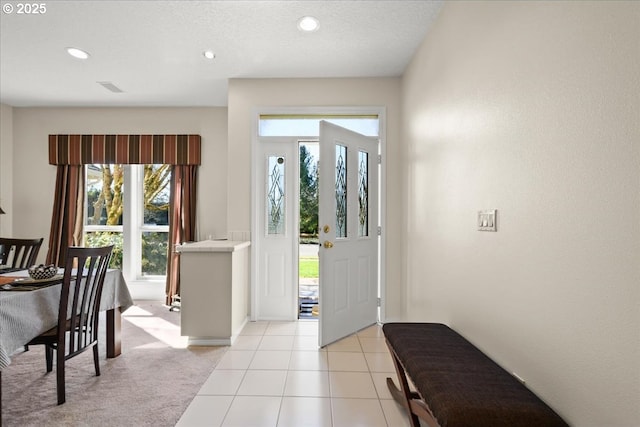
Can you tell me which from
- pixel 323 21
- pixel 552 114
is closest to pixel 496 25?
pixel 552 114

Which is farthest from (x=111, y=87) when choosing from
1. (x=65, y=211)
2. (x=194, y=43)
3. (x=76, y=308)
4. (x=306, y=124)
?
(x=76, y=308)

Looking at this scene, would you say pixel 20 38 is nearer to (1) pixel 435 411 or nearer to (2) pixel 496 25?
(2) pixel 496 25

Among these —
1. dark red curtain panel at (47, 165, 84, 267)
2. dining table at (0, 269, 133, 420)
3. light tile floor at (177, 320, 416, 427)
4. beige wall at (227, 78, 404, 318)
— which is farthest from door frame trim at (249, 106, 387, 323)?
dark red curtain panel at (47, 165, 84, 267)

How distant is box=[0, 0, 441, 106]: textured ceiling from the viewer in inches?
93.4

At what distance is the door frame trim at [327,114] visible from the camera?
3.50 metres

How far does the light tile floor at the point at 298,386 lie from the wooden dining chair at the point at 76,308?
2.86ft

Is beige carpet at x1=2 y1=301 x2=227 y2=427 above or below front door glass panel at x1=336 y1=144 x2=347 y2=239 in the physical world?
below

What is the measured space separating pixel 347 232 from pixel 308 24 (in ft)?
6.08

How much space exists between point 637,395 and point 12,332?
105 inches

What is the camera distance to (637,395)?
2.96 feet

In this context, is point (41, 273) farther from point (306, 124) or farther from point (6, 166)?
point (6, 166)

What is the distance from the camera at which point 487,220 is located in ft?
5.49

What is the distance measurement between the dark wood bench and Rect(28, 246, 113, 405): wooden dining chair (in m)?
2.00

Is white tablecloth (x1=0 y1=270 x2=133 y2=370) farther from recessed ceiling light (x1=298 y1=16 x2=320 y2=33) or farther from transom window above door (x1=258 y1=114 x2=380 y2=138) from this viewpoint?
recessed ceiling light (x1=298 y1=16 x2=320 y2=33)
